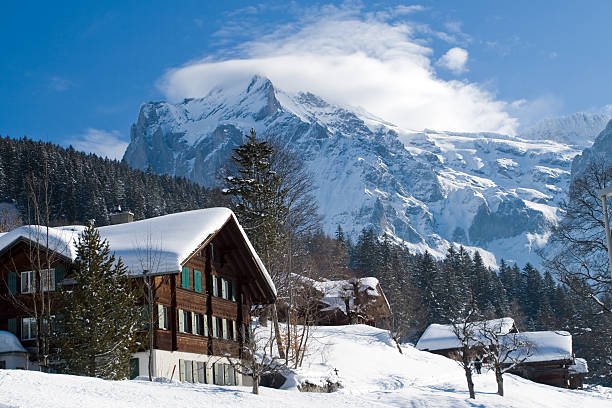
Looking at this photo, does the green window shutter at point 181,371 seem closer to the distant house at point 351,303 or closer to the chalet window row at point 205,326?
the chalet window row at point 205,326

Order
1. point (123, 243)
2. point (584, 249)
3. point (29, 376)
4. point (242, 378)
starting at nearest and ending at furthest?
point (29, 376)
point (584, 249)
point (123, 243)
point (242, 378)

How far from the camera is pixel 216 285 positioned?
124 feet

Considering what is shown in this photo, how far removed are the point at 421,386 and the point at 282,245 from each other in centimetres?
1189

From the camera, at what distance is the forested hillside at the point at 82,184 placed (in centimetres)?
11106

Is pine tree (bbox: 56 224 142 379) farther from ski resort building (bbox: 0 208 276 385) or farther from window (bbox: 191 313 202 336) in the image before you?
window (bbox: 191 313 202 336)

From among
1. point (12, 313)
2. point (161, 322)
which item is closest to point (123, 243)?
point (161, 322)

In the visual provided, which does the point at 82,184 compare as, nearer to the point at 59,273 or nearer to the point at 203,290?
the point at 203,290

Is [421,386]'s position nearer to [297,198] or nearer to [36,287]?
[297,198]

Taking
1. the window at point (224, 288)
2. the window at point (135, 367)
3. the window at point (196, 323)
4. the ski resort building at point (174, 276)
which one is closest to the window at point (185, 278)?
the ski resort building at point (174, 276)

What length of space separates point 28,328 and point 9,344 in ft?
4.14

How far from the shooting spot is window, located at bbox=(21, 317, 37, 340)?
32.3 metres

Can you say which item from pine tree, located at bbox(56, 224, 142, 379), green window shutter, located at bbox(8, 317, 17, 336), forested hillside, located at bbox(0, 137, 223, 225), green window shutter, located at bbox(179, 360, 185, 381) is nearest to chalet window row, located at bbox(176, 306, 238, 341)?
green window shutter, located at bbox(179, 360, 185, 381)

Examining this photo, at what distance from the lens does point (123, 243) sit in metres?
32.4

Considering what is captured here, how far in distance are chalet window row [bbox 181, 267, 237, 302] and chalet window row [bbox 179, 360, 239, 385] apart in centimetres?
351
